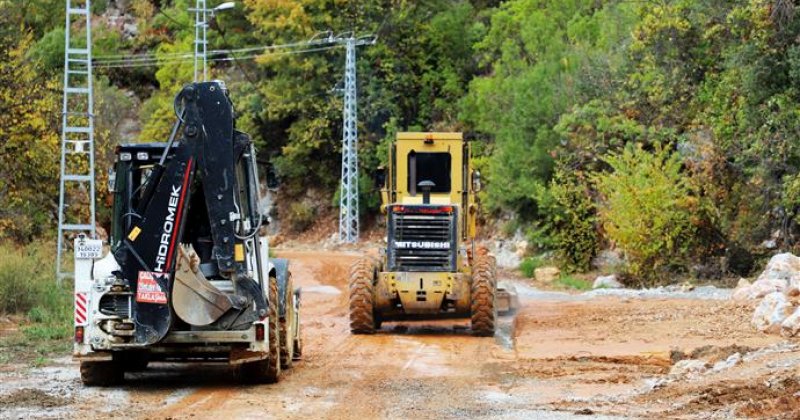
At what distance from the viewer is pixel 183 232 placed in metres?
14.5

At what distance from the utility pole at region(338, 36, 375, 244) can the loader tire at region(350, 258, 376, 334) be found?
3556cm

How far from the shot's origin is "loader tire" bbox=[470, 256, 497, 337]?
21.5 metres

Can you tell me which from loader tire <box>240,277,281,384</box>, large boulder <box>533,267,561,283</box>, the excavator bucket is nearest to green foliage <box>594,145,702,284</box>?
large boulder <box>533,267,561,283</box>

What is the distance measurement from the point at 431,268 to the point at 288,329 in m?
6.05

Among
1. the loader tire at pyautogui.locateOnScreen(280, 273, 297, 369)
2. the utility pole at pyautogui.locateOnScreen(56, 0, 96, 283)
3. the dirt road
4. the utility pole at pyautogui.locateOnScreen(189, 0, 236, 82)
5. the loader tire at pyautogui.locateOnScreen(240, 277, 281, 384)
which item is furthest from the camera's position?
the utility pole at pyautogui.locateOnScreen(189, 0, 236, 82)

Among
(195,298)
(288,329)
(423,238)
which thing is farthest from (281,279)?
(423,238)

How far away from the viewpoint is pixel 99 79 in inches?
2968

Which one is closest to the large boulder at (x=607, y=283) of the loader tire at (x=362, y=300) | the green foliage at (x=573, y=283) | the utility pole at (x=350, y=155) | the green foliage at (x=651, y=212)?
the green foliage at (x=573, y=283)

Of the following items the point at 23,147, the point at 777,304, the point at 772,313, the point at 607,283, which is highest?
the point at 23,147

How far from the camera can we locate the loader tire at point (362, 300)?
22.1 m

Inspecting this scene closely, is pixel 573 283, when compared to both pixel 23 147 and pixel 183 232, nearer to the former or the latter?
pixel 23 147

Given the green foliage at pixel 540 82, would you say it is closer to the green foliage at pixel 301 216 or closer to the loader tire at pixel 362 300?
the green foliage at pixel 301 216

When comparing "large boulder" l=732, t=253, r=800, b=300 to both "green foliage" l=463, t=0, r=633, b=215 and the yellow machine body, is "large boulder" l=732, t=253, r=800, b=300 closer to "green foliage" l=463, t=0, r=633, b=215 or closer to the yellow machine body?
the yellow machine body

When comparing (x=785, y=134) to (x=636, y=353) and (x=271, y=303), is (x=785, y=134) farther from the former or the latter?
(x=271, y=303)
